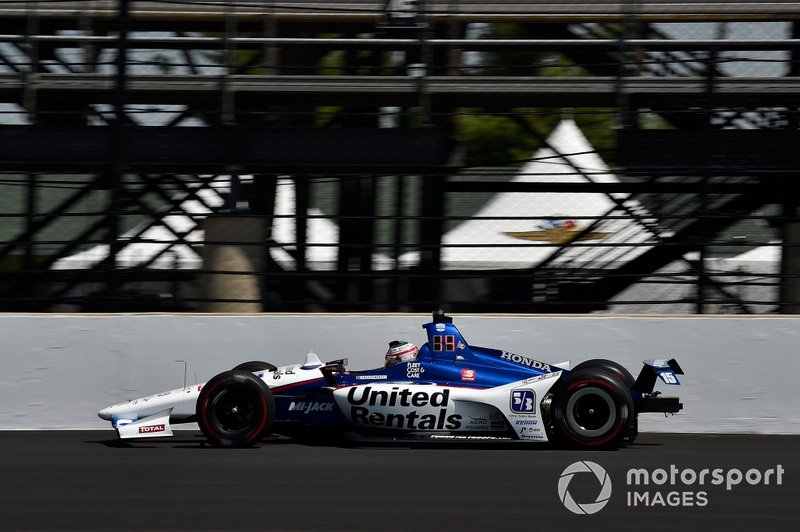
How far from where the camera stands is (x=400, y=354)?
772cm

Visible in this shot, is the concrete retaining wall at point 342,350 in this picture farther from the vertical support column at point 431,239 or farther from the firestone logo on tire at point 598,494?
the firestone logo on tire at point 598,494

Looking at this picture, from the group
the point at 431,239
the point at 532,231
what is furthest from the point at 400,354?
the point at 532,231

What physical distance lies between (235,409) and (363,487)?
1742mm

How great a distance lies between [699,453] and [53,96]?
→ 26.4ft

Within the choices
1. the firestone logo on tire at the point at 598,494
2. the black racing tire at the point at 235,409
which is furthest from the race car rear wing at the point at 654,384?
the black racing tire at the point at 235,409

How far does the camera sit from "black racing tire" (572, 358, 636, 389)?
766 cm

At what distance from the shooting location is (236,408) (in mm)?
7492

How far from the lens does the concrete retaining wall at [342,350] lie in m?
8.41

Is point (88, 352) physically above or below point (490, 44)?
below

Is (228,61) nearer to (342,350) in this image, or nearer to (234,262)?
(234,262)

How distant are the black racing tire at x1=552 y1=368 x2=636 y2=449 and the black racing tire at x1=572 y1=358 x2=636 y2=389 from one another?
14.5 inches

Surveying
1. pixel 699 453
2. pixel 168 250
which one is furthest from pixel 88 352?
pixel 699 453

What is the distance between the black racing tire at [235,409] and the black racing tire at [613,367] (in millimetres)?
2276

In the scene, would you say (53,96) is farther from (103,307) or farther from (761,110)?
(761,110)
